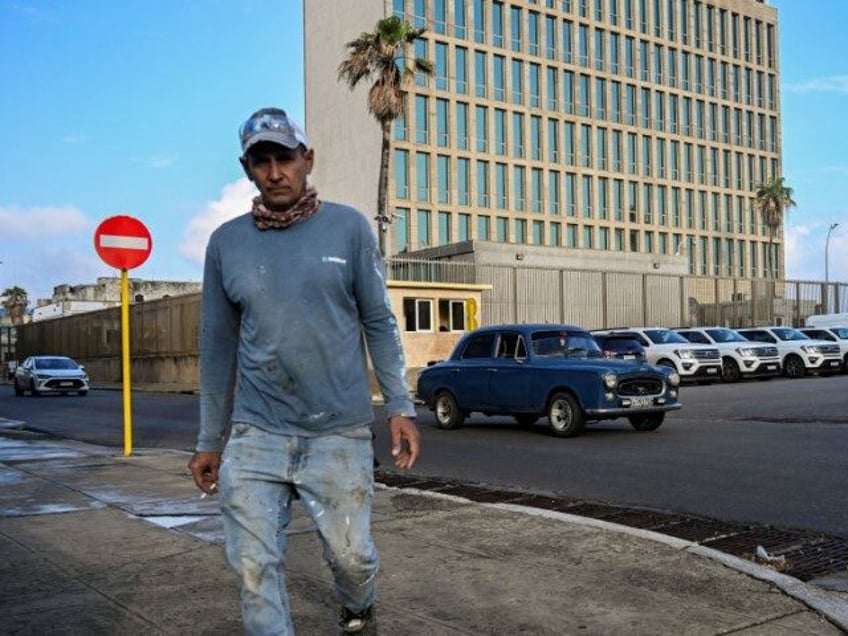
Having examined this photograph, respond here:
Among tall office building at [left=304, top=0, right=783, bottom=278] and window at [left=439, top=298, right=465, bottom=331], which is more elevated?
tall office building at [left=304, top=0, right=783, bottom=278]

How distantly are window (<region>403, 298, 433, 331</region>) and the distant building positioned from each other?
58.1 meters

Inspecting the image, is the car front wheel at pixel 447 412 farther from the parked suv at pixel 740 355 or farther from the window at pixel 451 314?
the window at pixel 451 314

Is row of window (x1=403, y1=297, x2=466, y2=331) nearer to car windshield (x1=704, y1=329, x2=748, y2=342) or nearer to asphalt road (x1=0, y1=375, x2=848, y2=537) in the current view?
car windshield (x1=704, y1=329, x2=748, y2=342)

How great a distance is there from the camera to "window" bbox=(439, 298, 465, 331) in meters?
38.5

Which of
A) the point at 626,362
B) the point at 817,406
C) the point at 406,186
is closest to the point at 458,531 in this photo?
the point at 626,362

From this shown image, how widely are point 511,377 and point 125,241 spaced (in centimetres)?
633

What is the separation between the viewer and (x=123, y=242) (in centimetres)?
1163

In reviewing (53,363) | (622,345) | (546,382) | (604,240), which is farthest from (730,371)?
(604,240)

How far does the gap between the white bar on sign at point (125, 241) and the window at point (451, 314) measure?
2686cm

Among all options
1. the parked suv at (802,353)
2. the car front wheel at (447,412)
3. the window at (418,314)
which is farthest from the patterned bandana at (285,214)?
the window at (418,314)

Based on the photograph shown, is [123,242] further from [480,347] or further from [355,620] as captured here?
[355,620]

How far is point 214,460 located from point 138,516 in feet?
14.3

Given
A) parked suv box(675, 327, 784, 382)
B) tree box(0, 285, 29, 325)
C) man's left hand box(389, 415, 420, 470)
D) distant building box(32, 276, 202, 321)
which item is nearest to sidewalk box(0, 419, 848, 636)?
man's left hand box(389, 415, 420, 470)

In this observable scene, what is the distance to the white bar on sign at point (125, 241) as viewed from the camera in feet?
37.5
